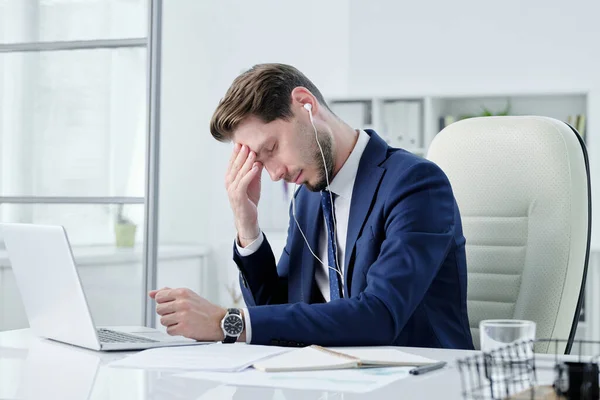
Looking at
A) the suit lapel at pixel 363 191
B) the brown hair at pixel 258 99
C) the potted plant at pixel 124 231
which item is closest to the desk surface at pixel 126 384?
the suit lapel at pixel 363 191

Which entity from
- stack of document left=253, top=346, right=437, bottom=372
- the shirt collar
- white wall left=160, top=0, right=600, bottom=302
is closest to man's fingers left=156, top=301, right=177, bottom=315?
stack of document left=253, top=346, right=437, bottom=372

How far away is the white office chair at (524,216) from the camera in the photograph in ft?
6.36

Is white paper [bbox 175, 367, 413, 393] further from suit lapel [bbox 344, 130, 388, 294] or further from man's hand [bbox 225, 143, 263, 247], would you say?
man's hand [bbox 225, 143, 263, 247]

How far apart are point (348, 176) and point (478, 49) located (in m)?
3.92

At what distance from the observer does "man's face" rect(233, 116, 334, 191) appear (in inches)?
76.5

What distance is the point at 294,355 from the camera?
1.41 m

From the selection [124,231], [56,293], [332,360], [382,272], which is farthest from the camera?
[124,231]

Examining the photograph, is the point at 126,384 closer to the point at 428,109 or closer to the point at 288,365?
the point at 288,365

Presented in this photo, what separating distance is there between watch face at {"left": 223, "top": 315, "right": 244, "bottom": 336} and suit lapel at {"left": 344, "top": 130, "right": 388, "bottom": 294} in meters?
0.38

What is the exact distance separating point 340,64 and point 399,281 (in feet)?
15.0

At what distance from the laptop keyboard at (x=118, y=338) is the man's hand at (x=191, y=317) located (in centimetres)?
9

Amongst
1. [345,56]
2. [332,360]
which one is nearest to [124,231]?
[332,360]

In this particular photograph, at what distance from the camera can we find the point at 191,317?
1585 millimetres

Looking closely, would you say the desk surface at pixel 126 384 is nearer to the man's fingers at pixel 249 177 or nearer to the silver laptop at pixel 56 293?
the silver laptop at pixel 56 293
